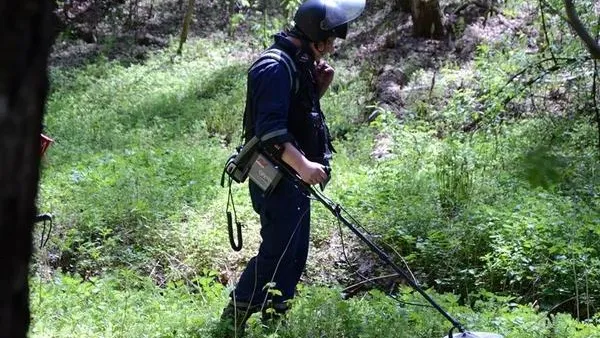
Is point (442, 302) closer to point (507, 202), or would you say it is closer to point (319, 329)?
point (319, 329)

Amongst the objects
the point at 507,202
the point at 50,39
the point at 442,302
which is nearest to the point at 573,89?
the point at 507,202

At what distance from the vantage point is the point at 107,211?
7043mm

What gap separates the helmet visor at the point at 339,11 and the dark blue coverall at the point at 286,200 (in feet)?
0.76

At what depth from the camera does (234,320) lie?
4.61 metres

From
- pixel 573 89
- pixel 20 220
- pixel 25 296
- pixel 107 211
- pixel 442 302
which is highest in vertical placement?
pixel 573 89

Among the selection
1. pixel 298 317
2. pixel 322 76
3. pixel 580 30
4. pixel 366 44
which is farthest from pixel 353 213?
pixel 366 44

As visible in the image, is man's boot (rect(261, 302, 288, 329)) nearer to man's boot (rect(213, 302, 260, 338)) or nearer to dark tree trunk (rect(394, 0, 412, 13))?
man's boot (rect(213, 302, 260, 338))

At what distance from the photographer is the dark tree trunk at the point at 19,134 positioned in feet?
3.84

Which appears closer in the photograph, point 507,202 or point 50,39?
point 50,39

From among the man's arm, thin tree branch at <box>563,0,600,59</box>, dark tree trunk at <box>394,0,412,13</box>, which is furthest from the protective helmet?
dark tree trunk at <box>394,0,412,13</box>

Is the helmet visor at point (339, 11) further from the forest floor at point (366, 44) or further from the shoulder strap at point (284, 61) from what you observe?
the forest floor at point (366, 44)

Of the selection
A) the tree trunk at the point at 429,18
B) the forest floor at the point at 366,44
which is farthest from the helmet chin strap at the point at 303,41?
the tree trunk at the point at 429,18

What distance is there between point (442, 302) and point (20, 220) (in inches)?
159

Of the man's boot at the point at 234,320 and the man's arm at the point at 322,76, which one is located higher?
the man's arm at the point at 322,76
